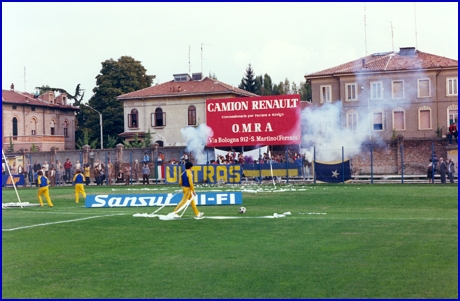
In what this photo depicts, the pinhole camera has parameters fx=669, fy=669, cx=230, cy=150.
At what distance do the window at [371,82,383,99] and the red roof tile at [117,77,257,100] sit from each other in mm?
19330

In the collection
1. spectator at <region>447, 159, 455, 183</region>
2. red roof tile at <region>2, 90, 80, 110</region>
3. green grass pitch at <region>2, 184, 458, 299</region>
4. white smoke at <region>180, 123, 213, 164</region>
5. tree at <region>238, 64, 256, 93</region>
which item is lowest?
green grass pitch at <region>2, 184, 458, 299</region>

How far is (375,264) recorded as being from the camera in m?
12.1

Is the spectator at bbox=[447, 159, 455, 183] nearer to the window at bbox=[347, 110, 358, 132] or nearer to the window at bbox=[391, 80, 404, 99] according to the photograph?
the window at bbox=[347, 110, 358, 132]

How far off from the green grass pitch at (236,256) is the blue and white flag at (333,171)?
67.9ft

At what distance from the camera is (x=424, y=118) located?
195 ft

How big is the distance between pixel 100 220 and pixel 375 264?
1095 cm

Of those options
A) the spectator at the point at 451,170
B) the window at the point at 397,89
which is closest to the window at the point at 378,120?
the window at the point at 397,89

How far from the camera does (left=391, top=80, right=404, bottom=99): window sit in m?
57.4

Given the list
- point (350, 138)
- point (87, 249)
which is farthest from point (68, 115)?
point (87, 249)

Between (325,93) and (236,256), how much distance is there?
52.5m

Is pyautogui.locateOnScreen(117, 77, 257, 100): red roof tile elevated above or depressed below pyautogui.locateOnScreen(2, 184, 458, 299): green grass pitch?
above

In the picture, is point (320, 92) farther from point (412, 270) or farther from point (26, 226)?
point (412, 270)

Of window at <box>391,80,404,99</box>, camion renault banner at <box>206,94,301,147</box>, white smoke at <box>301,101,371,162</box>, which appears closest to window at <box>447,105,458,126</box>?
window at <box>391,80,404,99</box>

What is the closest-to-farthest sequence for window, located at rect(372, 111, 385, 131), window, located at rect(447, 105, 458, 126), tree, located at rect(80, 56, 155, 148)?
window, located at rect(447, 105, 458, 126) → window, located at rect(372, 111, 385, 131) → tree, located at rect(80, 56, 155, 148)
